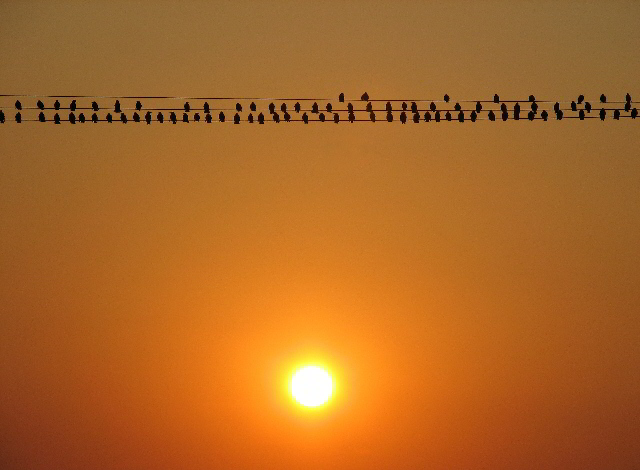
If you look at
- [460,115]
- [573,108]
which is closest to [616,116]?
[573,108]

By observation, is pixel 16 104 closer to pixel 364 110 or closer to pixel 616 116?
pixel 364 110

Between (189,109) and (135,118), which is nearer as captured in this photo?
(135,118)

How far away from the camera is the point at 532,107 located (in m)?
19.7

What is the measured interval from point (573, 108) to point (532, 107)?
0.84m

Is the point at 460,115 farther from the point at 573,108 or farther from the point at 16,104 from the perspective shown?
the point at 16,104

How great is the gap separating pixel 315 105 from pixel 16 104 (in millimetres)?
6079

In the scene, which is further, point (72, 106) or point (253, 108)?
point (253, 108)

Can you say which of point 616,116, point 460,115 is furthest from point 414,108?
point 616,116

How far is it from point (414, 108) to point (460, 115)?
974 mm

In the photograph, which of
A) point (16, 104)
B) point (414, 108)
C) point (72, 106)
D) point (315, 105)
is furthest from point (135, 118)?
point (414, 108)

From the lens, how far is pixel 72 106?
1875 cm

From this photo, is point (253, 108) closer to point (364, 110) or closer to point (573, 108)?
point (364, 110)

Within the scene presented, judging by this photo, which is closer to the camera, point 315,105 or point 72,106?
point 72,106

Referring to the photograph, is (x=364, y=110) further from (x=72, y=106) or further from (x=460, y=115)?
(x=72, y=106)
